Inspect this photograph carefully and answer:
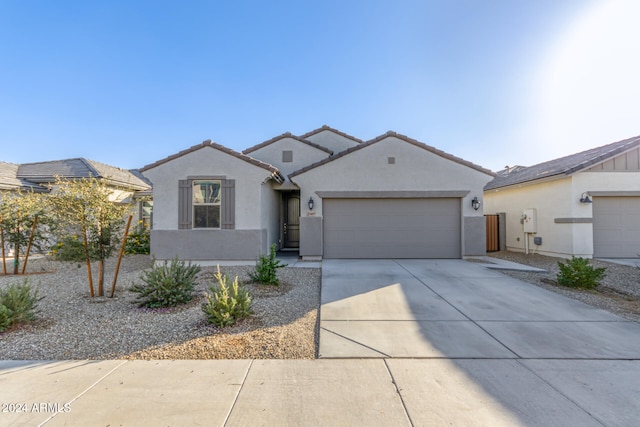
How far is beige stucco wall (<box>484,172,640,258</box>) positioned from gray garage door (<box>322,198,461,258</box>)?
4008 millimetres

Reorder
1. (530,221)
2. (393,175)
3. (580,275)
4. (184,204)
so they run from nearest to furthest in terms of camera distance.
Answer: (580,275), (184,204), (393,175), (530,221)

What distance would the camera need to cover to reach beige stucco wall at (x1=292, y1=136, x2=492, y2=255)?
416 inches

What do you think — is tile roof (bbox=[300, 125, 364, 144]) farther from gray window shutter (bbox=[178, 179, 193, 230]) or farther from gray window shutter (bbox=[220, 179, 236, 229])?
gray window shutter (bbox=[178, 179, 193, 230])

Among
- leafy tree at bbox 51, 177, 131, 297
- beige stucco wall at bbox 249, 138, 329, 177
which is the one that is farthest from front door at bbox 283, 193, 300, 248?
leafy tree at bbox 51, 177, 131, 297

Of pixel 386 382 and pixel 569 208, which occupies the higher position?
pixel 569 208

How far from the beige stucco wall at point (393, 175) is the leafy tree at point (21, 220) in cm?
774

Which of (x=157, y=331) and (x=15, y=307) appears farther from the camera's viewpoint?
(x=15, y=307)

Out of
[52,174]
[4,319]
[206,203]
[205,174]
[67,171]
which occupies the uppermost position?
[67,171]

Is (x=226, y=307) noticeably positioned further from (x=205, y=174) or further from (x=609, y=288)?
(x=609, y=288)

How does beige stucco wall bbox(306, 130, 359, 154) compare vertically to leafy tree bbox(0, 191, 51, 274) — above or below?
above

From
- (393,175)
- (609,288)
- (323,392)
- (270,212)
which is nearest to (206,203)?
(270,212)

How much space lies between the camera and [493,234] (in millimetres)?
13234

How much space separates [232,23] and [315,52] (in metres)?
3.15

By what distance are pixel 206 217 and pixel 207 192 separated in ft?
2.69
